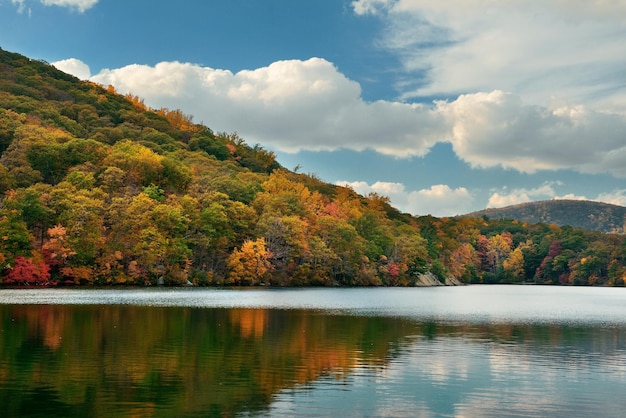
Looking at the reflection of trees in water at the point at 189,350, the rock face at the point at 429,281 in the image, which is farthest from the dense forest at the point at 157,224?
the reflection of trees in water at the point at 189,350

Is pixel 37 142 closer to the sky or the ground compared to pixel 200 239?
closer to the sky

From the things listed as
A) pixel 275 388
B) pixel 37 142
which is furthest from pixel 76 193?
pixel 275 388

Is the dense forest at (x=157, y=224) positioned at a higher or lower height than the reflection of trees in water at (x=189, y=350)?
higher

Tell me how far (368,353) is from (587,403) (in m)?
11.1

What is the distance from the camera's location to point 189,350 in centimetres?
2770

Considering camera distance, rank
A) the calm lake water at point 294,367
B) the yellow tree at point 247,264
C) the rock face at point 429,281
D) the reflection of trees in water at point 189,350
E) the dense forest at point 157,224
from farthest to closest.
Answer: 1. the rock face at point 429,281
2. the yellow tree at point 247,264
3. the dense forest at point 157,224
4. the reflection of trees in water at point 189,350
5. the calm lake water at point 294,367

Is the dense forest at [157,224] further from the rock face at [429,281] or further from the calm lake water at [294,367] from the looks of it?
the calm lake water at [294,367]

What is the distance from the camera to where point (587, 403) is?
19375mm

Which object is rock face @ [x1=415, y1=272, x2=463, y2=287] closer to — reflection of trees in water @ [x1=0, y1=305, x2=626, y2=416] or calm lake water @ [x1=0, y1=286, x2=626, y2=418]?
reflection of trees in water @ [x1=0, y1=305, x2=626, y2=416]

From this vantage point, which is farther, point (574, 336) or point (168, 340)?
point (574, 336)

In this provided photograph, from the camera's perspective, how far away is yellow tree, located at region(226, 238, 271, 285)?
10669 centimetres

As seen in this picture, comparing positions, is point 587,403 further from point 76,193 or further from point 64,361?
point 76,193

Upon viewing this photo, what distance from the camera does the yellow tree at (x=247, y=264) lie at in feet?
350

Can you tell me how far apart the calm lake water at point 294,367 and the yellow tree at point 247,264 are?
204 ft
